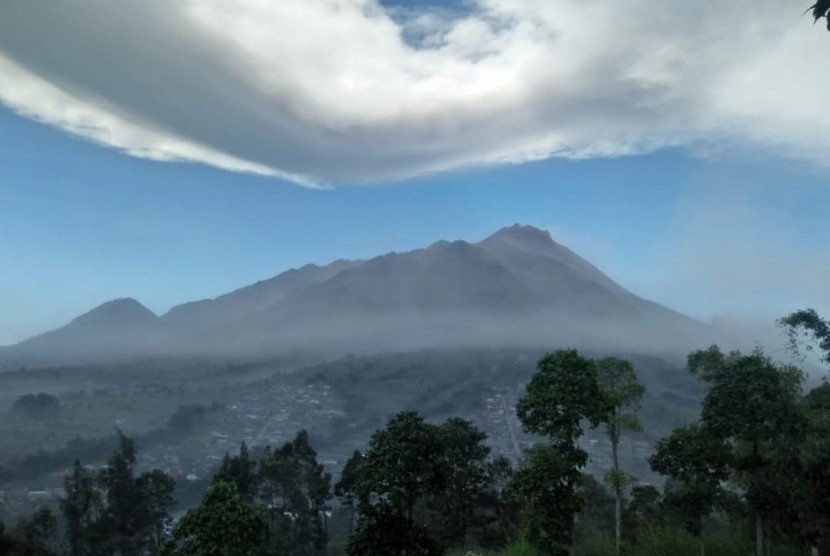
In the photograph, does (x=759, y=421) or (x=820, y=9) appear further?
(x=759, y=421)

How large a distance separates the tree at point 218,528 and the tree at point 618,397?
9.59 metres

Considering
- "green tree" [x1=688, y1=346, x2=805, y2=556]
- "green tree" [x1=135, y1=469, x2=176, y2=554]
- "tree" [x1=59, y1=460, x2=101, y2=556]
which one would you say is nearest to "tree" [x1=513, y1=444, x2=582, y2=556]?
"green tree" [x1=688, y1=346, x2=805, y2=556]

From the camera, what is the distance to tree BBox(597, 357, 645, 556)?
56.2 ft

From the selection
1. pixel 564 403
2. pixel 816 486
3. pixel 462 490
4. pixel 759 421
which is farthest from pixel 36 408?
pixel 816 486

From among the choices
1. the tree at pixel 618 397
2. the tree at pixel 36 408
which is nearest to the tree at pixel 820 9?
the tree at pixel 618 397

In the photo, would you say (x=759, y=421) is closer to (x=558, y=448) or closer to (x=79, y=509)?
(x=558, y=448)

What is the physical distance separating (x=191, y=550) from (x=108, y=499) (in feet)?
104

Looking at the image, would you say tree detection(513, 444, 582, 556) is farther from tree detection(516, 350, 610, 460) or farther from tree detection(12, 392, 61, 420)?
tree detection(12, 392, 61, 420)

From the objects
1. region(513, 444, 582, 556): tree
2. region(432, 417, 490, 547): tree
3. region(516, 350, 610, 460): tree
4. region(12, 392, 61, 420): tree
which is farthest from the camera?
region(12, 392, 61, 420): tree

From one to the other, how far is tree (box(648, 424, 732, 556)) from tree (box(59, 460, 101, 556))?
34.9 meters

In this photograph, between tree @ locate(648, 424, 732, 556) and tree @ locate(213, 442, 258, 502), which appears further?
tree @ locate(213, 442, 258, 502)

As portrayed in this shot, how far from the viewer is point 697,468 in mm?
15875

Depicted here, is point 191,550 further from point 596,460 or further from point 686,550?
point 596,460

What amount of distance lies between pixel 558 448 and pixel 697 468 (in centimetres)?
402
